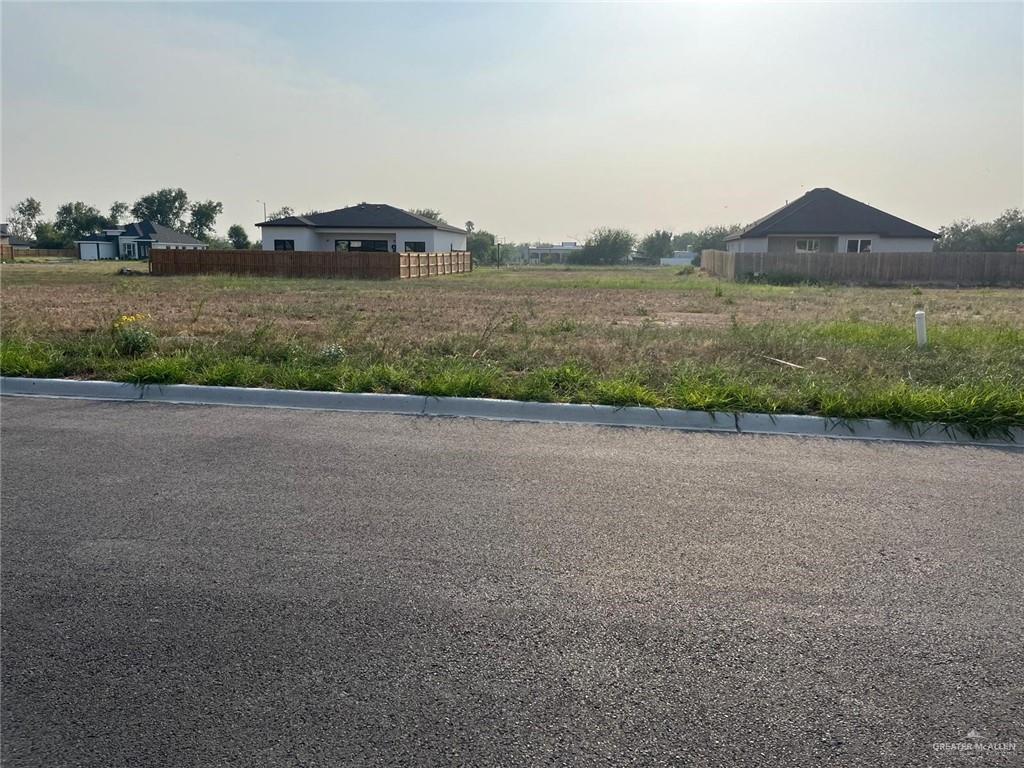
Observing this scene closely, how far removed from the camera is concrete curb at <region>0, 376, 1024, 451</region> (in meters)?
6.24

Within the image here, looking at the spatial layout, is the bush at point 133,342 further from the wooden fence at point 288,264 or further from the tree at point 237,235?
the tree at point 237,235

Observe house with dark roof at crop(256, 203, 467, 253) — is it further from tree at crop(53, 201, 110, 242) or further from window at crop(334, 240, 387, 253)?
tree at crop(53, 201, 110, 242)

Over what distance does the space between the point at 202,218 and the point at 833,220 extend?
89.8m

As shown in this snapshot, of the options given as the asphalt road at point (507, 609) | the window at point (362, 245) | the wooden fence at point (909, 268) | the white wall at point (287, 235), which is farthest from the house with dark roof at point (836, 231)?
the asphalt road at point (507, 609)

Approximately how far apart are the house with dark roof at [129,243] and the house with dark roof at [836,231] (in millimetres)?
64730

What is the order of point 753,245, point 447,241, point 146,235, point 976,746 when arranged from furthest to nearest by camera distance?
point 146,235 → point 447,241 → point 753,245 → point 976,746

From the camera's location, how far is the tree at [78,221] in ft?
322

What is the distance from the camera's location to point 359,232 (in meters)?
50.9

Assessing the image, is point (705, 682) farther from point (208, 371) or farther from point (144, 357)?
point (144, 357)

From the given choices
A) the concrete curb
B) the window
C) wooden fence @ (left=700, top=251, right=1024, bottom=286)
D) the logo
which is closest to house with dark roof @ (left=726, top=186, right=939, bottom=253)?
wooden fence @ (left=700, top=251, right=1024, bottom=286)

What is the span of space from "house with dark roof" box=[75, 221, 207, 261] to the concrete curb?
7932 cm

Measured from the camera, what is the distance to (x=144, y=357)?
8836 mm

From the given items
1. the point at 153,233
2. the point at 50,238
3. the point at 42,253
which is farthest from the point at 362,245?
the point at 50,238

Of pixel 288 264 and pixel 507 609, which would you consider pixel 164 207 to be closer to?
pixel 288 264
